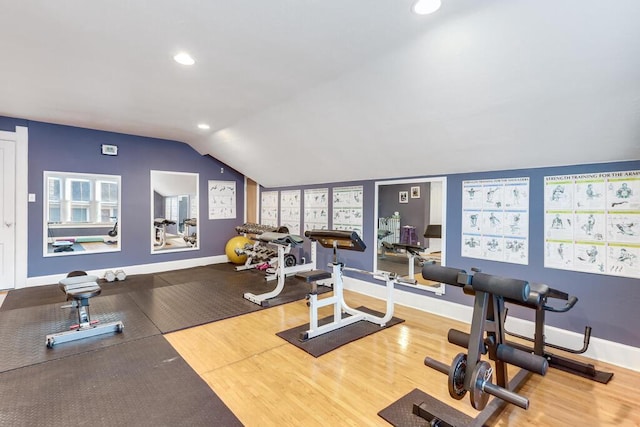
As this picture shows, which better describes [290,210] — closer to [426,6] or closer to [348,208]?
[348,208]

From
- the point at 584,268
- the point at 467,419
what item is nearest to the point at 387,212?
the point at 584,268

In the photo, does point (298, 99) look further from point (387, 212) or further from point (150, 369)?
point (150, 369)

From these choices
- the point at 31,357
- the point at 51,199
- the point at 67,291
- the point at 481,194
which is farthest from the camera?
the point at 51,199

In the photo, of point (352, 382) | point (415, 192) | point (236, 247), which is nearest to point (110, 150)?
point (236, 247)

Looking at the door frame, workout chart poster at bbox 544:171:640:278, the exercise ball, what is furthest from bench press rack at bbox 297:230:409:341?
the door frame

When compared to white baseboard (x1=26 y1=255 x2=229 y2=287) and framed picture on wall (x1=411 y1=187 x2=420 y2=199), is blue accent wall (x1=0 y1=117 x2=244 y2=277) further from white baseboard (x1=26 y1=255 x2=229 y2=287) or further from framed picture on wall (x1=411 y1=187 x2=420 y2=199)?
framed picture on wall (x1=411 y1=187 x2=420 y2=199)

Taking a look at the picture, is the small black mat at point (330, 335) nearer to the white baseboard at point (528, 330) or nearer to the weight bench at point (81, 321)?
the white baseboard at point (528, 330)

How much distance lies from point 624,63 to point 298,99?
2549 mm

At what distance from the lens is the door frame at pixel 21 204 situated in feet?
→ 14.5

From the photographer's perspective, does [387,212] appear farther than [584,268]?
Yes

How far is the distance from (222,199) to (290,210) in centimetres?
166

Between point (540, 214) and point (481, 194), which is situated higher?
point (481, 194)

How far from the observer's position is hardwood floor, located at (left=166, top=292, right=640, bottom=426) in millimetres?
1898

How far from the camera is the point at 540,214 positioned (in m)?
2.91
